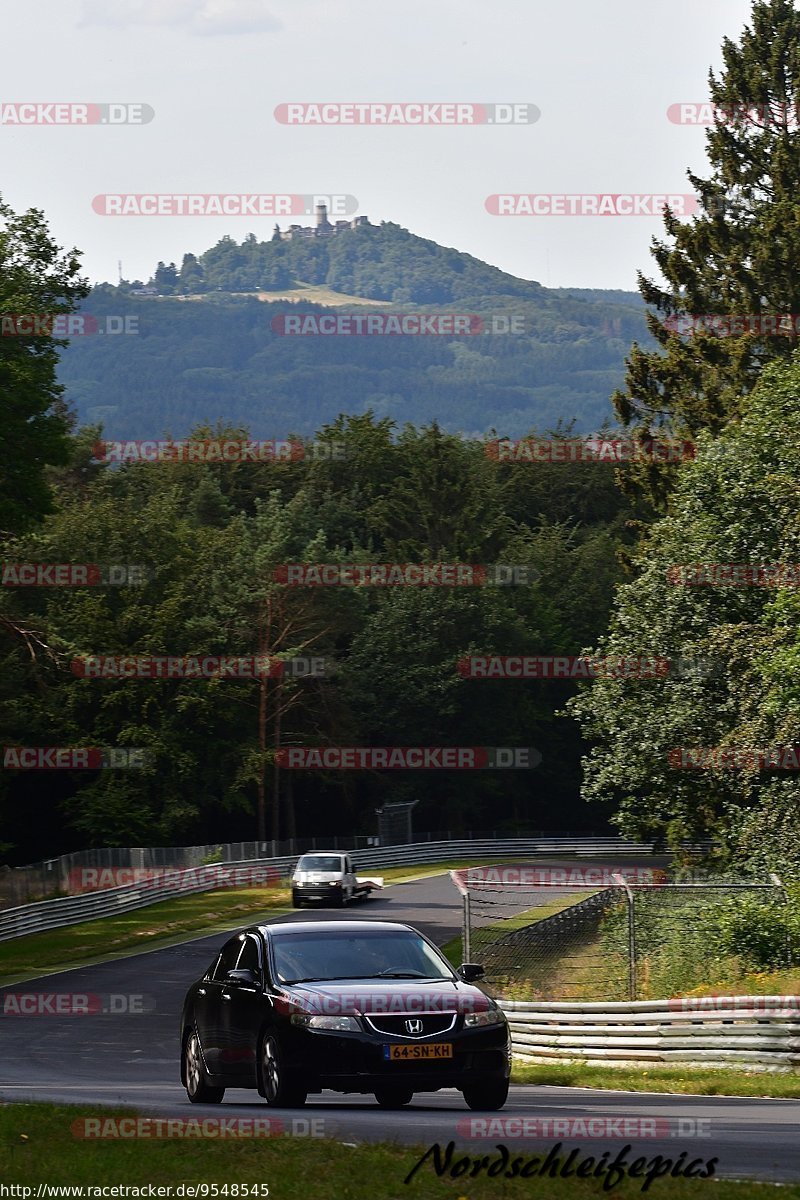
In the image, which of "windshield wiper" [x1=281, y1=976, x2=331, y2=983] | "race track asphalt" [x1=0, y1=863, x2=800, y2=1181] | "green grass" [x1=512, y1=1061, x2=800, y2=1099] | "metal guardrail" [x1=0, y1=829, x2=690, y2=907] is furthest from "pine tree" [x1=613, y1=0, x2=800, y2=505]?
"windshield wiper" [x1=281, y1=976, x2=331, y2=983]

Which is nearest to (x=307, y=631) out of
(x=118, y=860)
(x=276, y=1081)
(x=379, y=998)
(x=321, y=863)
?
(x=118, y=860)

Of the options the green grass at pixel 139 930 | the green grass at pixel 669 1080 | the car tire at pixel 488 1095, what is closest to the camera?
the car tire at pixel 488 1095

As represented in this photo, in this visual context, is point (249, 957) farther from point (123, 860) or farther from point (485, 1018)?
point (123, 860)

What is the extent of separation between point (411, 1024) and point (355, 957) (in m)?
1.30

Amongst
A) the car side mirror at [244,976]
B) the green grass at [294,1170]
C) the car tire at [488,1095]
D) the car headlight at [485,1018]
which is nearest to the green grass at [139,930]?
the car side mirror at [244,976]

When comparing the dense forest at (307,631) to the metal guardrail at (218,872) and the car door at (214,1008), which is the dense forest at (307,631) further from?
the car door at (214,1008)

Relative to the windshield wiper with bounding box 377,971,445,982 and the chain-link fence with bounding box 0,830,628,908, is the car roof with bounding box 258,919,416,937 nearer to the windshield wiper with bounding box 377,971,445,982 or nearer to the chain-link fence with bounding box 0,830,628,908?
the windshield wiper with bounding box 377,971,445,982

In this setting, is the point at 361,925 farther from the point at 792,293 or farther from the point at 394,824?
the point at 394,824

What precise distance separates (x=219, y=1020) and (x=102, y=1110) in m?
1.90

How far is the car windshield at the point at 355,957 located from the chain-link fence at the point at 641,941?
5326mm

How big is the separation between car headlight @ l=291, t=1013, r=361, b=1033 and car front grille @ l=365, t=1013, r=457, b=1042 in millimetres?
122

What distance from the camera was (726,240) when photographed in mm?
53188

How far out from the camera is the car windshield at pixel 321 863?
5291 cm

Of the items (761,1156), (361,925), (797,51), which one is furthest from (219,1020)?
(797,51)
